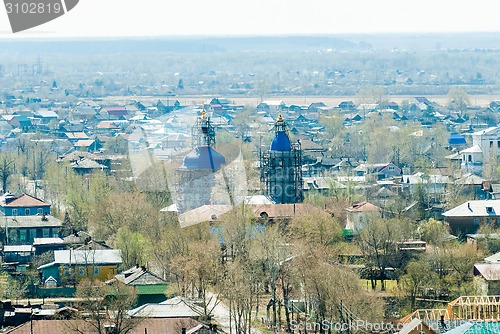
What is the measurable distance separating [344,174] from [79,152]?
8761mm

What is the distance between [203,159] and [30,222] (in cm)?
322

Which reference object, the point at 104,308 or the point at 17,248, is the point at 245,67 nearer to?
the point at 17,248

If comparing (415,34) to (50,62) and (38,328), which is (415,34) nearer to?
(50,62)

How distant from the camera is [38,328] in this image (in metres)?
16.9

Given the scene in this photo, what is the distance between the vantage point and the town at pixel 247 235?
17781mm

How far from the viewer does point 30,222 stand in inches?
1053

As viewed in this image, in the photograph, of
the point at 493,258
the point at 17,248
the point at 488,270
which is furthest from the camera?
the point at 17,248

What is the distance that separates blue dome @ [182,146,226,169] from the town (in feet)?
0.12

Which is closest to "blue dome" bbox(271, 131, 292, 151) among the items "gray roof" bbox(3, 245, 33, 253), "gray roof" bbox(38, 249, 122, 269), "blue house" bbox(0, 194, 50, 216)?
"blue house" bbox(0, 194, 50, 216)

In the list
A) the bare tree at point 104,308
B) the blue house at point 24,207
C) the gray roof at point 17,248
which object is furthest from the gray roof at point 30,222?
the bare tree at point 104,308

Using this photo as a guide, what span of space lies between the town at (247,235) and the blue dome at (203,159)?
0.12ft

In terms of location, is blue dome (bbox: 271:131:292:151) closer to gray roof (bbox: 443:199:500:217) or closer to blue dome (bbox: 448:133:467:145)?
gray roof (bbox: 443:199:500:217)

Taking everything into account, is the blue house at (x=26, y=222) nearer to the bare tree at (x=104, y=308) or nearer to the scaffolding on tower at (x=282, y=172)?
the scaffolding on tower at (x=282, y=172)

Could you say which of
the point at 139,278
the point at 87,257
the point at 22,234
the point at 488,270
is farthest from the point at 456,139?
the point at 139,278
